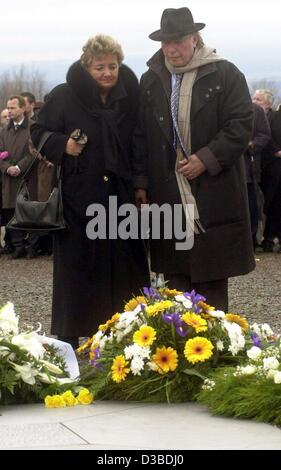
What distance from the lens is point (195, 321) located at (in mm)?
6727

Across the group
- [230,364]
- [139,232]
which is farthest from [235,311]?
[230,364]

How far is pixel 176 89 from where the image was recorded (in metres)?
8.10

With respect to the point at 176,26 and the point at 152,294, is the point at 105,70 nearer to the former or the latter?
the point at 176,26

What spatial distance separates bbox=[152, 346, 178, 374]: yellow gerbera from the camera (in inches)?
259

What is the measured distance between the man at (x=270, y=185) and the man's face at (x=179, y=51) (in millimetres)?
8841

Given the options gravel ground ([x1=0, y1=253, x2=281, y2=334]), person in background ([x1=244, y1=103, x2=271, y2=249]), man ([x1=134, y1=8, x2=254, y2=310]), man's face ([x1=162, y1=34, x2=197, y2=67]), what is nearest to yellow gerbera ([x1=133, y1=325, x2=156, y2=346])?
man ([x1=134, y1=8, x2=254, y2=310])

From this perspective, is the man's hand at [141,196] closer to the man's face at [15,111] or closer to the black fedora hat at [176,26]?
the black fedora hat at [176,26]

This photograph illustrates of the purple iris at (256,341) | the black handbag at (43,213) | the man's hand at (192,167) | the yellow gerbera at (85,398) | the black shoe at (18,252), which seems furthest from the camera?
the black shoe at (18,252)

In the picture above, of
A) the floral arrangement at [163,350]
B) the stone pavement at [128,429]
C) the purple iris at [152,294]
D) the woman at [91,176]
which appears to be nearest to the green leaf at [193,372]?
the floral arrangement at [163,350]

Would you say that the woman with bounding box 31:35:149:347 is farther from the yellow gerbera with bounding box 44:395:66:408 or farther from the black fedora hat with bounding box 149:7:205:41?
the yellow gerbera with bounding box 44:395:66:408

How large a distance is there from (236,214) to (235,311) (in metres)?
3.27

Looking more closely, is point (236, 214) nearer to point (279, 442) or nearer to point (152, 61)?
point (152, 61)

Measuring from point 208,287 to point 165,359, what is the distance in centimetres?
170

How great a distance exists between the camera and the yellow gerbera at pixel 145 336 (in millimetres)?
6625
